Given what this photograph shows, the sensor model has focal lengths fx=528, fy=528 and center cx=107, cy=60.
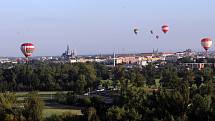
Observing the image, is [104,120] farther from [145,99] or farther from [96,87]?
[96,87]

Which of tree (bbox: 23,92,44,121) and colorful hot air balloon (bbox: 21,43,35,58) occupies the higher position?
colorful hot air balloon (bbox: 21,43,35,58)

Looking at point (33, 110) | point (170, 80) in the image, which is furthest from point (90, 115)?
point (170, 80)

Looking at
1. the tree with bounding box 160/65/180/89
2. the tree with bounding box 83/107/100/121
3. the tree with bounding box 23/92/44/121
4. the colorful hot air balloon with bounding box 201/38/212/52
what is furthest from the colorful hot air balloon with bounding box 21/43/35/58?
the colorful hot air balloon with bounding box 201/38/212/52

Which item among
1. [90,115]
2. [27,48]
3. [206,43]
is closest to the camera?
[90,115]

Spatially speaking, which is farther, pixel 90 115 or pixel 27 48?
pixel 27 48

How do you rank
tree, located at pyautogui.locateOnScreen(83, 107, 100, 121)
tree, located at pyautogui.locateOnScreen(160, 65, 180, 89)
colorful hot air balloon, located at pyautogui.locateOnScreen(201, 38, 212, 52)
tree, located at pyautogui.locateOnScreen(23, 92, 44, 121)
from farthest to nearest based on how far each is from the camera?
colorful hot air balloon, located at pyautogui.locateOnScreen(201, 38, 212, 52) → tree, located at pyautogui.locateOnScreen(160, 65, 180, 89) → tree, located at pyautogui.locateOnScreen(23, 92, 44, 121) → tree, located at pyautogui.locateOnScreen(83, 107, 100, 121)

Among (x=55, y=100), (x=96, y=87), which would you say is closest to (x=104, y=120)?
(x=55, y=100)

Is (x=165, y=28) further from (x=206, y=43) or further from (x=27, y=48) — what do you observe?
(x=27, y=48)

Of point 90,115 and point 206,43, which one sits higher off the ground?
point 206,43

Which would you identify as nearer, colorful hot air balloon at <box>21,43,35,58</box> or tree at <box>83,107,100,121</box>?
tree at <box>83,107,100,121</box>

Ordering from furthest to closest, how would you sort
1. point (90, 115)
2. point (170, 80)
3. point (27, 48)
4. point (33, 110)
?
point (170, 80) → point (27, 48) → point (33, 110) → point (90, 115)

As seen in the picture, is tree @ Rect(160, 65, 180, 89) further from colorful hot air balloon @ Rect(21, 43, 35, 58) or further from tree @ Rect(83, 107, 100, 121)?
tree @ Rect(83, 107, 100, 121)
